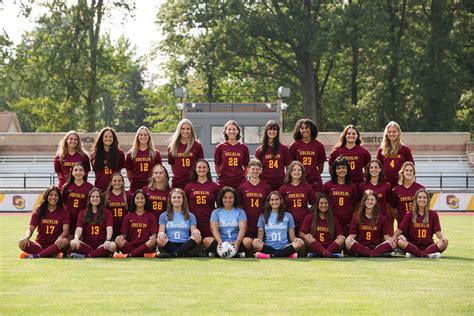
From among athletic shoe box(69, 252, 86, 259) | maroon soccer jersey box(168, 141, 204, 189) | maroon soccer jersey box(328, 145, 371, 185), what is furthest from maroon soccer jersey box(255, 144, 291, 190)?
athletic shoe box(69, 252, 86, 259)

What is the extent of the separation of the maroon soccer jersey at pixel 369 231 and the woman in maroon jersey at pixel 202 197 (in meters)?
2.07

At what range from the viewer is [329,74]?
5922cm

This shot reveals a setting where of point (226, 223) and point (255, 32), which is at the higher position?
point (255, 32)

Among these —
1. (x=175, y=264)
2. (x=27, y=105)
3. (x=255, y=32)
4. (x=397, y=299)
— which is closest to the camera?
(x=397, y=299)

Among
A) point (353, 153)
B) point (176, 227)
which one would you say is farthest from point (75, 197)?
point (353, 153)

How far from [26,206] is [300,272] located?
71.8 feet

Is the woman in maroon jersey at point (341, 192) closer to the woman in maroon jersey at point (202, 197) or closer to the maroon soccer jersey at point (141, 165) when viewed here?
the woman in maroon jersey at point (202, 197)

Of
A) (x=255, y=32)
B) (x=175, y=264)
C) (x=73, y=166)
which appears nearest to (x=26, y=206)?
(x=73, y=166)

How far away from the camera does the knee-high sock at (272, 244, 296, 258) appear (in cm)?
1313

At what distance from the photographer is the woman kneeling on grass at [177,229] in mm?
13156

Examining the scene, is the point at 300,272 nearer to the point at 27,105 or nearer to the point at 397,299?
the point at 397,299

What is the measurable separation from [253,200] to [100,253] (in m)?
2.32

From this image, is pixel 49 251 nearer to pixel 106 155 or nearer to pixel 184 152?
pixel 106 155

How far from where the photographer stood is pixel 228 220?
527 inches
